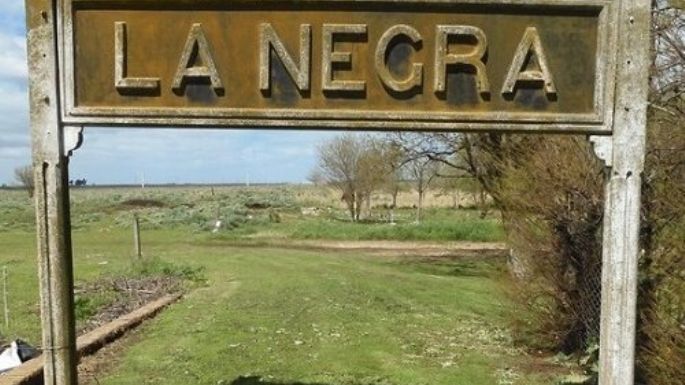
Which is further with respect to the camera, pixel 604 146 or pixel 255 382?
pixel 255 382

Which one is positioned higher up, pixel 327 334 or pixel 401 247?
pixel 327 334

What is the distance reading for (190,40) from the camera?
→ 3.21 m

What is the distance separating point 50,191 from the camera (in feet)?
10.7

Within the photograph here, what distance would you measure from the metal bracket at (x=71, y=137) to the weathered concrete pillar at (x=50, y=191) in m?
0.02

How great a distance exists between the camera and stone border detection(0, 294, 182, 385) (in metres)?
6.07

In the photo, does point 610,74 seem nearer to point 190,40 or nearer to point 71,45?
point 190,40

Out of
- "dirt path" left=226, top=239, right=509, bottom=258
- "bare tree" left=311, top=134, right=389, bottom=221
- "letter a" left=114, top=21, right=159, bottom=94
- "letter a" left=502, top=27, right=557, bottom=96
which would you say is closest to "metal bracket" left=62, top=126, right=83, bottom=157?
"letter a" left=114, top=21, right=159, bottom=94

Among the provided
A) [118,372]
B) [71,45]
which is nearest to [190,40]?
[71,45]

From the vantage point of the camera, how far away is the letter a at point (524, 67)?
318 centimetres

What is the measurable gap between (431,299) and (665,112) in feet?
29.1

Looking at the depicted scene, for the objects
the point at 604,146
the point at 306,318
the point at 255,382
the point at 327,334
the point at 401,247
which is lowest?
the point at 401,247

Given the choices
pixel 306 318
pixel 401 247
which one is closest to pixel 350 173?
pixel 401 247

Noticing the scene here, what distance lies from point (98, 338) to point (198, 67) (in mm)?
6471

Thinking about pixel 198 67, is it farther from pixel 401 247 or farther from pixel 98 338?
pixel 401 247
